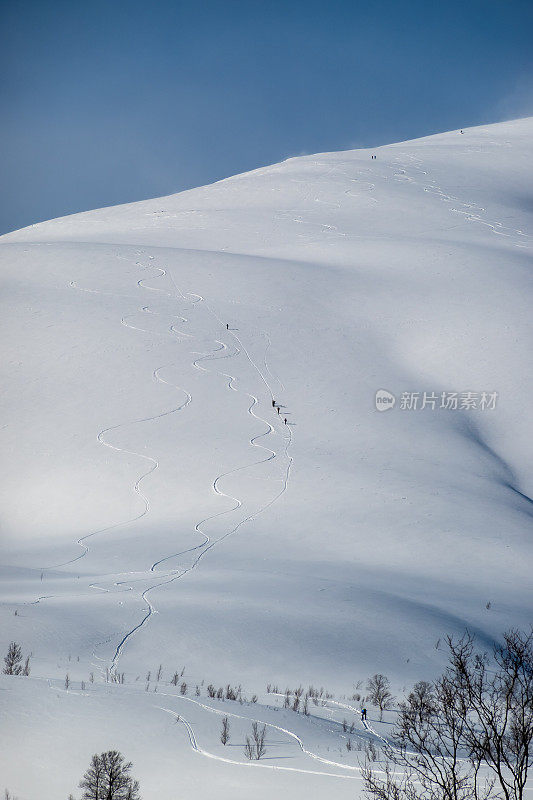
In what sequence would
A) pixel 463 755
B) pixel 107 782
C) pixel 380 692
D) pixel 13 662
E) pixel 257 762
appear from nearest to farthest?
pixel 107 782, pixel 257 762, pixel 463 755, pixel 13 662, pixel 380 692

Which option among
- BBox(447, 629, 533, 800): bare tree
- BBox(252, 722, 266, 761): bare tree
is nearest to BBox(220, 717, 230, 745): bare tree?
BBox(252, 722, 266, 761): bare tree

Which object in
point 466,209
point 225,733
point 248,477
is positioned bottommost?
point 225,733

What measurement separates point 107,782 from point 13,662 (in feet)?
11.2

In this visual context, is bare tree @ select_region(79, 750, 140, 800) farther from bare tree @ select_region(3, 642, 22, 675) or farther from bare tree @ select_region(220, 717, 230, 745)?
bare tree @ select_region(3, 642, 22, 675)

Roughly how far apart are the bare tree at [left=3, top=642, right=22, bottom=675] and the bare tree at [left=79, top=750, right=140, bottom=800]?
115 inches

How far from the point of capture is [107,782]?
448 centimetres

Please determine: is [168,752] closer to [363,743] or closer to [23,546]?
[363,743]

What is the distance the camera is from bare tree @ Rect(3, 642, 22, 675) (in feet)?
24.0

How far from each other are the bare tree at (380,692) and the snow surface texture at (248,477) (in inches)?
12.4

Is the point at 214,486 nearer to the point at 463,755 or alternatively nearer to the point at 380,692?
the point at 380,692

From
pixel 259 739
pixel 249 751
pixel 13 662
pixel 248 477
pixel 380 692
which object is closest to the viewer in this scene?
pixel 249 751

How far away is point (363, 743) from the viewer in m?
6.29

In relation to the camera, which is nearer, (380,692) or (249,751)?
(249,751)

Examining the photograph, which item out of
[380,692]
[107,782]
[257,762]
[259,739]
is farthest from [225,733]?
[380,692]
